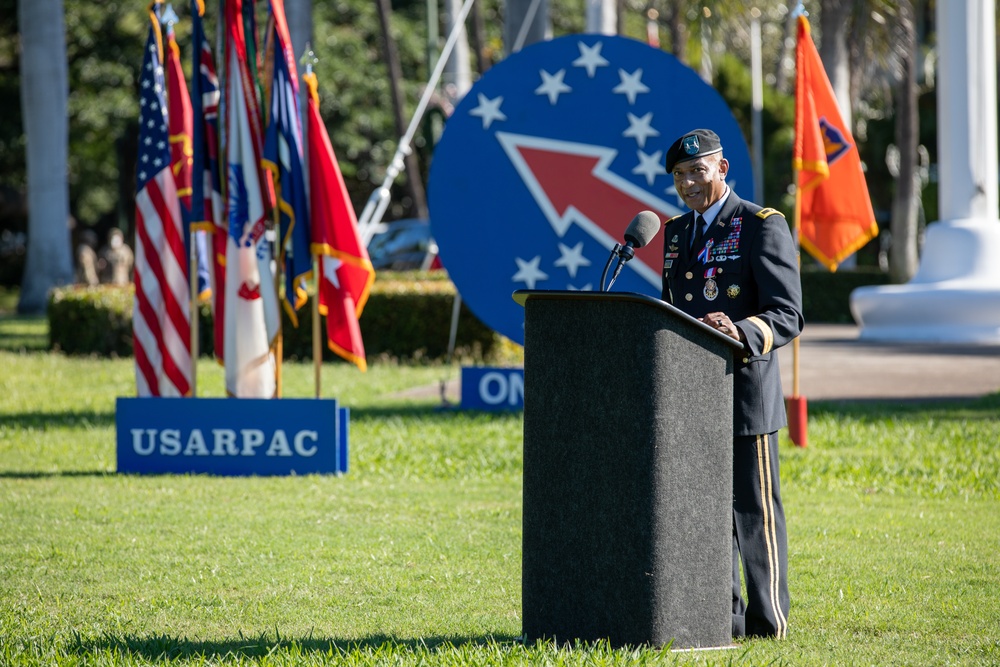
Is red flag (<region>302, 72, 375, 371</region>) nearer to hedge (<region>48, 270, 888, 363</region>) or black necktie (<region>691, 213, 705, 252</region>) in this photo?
black necktie (<region>691, 213, 705, 252</region>)

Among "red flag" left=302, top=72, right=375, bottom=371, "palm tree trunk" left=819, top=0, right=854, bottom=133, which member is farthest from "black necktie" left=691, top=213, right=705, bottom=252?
"palm tree trunk" left=819, top=0, right=854, bottom=133

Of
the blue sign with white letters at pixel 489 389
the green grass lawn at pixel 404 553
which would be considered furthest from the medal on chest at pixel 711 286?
the blue sign with white letters at pixel 489 389

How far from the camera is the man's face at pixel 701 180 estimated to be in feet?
14.7

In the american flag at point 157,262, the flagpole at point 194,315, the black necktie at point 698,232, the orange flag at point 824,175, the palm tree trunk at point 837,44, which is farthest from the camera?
the palm tree trunk at point 837,44

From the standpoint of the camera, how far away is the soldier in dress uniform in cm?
445

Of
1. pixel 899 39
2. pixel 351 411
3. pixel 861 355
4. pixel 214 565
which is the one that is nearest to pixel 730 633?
pixel 214 565

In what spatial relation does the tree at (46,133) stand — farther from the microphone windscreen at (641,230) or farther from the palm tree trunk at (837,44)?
the microphone windscreen at (641,230)

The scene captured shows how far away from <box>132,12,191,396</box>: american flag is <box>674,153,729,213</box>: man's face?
546 centimetres

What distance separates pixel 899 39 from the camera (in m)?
24.9

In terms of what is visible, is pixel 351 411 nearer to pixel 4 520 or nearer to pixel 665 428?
pixel 4 520

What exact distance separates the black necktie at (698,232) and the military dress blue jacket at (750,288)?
1 centimetres

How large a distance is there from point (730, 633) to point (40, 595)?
3.12 metres

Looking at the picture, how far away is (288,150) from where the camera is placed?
8.53 metres

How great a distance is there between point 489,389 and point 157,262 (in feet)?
11.5
